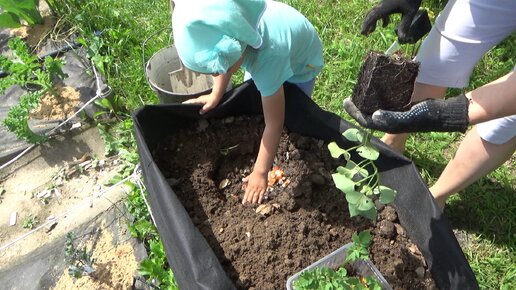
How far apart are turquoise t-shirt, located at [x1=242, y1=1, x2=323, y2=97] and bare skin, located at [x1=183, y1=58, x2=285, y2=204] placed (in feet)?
0.21

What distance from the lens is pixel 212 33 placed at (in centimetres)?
145

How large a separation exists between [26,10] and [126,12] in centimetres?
63

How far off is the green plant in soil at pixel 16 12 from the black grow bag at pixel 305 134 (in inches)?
57.2

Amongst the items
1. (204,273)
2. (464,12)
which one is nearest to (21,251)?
(204,273)

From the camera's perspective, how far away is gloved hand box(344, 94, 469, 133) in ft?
4.05

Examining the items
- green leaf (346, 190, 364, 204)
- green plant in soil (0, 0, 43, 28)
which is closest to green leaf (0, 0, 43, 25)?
green plant in soil (0, 0, 43, 28)

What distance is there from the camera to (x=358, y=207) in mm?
1397

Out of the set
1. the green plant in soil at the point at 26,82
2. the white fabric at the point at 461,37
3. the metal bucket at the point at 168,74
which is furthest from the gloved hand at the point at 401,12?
the green plant in soil at the point at 26,82

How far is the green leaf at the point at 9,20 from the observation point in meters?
2.76

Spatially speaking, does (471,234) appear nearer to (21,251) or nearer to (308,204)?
(308,204)

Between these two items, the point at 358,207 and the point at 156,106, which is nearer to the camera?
the point at 358,207

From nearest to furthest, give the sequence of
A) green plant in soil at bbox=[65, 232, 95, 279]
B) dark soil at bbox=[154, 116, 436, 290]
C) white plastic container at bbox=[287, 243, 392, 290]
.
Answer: white plastic container at bbox=[287, 243, 392, 290]
dark soil at bbox=[154, 116, 436, 290]
green plant in soil at bbox=[65, 232, 95, 279]

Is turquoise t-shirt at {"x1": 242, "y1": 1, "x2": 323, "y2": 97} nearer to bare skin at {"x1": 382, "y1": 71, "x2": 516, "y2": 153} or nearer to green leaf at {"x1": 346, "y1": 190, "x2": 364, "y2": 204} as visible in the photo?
green leaf at {"x1": 346, "y1": 190, "x2": 364, "y2": 204}

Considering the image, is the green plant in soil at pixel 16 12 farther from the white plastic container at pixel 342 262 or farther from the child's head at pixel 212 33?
the white plastic container at pixel 342 262
